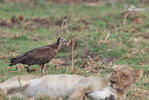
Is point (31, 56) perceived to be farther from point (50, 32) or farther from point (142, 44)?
point (50, 32)

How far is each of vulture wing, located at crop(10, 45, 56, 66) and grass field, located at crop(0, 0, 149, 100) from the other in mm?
216

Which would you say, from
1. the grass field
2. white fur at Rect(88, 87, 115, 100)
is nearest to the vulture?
the grass field

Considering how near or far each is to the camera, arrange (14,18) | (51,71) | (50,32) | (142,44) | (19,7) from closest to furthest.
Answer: (51,71), (142,44), (50,32), (14,18), (19,7)

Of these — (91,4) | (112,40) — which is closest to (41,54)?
(112,40)

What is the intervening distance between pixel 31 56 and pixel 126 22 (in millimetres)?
7448

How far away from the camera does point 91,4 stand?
19.6 metres

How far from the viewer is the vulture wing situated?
8.11m

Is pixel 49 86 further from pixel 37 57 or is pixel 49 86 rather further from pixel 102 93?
pixel 37 57

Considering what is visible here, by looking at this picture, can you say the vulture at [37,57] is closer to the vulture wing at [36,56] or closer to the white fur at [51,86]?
the vulture wing at [36,56]

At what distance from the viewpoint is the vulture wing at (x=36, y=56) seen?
811cm

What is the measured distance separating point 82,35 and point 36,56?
3.76 meters

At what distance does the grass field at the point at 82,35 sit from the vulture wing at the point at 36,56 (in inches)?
8.5

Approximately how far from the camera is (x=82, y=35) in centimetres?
1194

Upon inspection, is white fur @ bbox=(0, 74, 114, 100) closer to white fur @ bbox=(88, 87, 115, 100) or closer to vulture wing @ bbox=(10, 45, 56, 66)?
white fur @ bbox=(88, 87, 115, 100)
